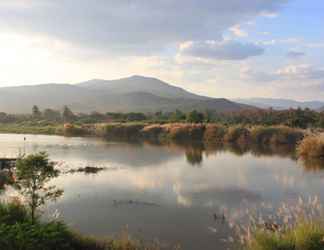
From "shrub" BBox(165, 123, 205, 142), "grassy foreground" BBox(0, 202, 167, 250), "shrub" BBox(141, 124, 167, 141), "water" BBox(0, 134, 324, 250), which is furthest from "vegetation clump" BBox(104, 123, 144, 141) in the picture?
"grassy foreground" BBox(0, 202, 167, 250)

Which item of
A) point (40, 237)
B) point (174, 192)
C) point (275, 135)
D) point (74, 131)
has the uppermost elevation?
point (275, 135)

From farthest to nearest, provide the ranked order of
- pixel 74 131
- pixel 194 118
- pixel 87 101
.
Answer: pixel 87 101
pixel 74 131
pixel 194 118

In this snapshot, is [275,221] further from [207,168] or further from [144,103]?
[144,103]

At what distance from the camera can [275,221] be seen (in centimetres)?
970

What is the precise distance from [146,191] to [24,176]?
6.63 metres

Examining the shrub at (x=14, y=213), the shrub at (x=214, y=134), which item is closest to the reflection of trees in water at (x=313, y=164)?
the shrub at (x=214, y=134)

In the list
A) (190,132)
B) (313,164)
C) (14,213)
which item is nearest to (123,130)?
(190,132)

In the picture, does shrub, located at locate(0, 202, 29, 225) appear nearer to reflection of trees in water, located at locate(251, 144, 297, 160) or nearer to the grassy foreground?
A: the grassy foreground

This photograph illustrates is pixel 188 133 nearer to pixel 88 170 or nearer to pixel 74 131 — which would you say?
pixel 74 131

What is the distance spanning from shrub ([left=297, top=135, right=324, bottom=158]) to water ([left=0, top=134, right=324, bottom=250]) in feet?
5.93

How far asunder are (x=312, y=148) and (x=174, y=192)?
555 inches

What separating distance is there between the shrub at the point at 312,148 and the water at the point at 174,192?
1.81 meters

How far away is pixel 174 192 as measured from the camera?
13.5 meters

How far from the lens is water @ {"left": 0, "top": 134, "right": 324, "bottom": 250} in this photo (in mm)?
9297
